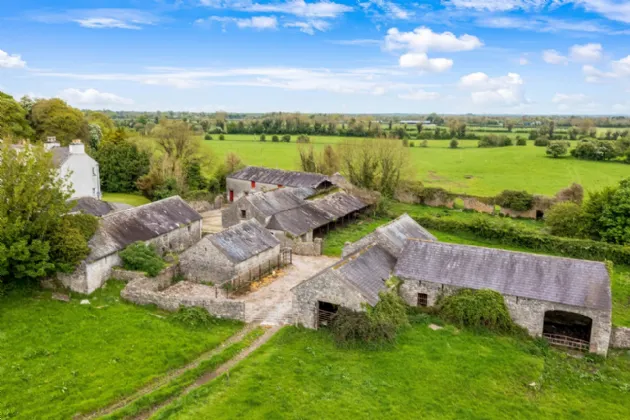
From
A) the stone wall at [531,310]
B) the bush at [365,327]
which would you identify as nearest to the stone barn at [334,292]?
the bush at [365,327]

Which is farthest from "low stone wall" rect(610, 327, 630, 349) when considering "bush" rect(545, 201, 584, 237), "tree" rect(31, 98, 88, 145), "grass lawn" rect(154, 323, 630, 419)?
"tree" rect(31, 98, 88, 145)

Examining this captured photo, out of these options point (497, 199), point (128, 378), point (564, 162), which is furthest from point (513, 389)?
point (564, 162)

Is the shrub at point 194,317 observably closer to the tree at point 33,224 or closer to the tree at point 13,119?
the tree at point 33,224

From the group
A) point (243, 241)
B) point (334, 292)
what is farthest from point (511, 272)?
point (243, 241)

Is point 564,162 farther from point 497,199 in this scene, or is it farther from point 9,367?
point 9,367

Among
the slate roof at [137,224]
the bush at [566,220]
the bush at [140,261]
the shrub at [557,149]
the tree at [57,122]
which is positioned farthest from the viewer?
the shrub at [557,149]

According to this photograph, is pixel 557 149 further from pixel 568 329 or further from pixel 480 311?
pixel 480 311
